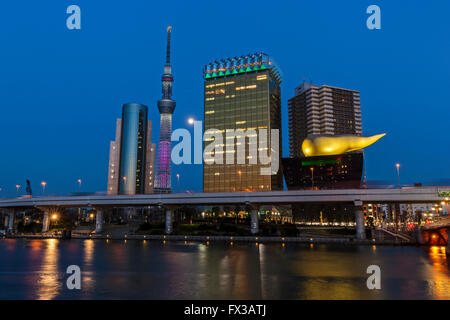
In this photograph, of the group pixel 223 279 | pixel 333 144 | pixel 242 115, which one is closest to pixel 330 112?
pixel 242 115

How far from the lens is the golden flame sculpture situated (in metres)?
72.6

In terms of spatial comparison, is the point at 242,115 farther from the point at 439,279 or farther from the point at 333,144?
the point at 439,279

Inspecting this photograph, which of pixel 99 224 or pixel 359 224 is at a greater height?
pixel 359 224

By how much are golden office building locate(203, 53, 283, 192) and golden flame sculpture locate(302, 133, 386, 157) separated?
7626 centimetres

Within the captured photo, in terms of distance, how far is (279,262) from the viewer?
30.8 m

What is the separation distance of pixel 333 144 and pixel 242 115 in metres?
89.2

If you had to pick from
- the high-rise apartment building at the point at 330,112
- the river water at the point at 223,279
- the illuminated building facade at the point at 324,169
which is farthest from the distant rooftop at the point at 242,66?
the river water at the point at 223,279

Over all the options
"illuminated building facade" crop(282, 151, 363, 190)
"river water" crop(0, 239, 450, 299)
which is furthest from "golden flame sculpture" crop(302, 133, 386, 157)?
"river water" crop(0, 239, 450, 299)

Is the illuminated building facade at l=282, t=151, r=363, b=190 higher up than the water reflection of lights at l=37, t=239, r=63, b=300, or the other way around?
the illuminated building facade at l=282, t=151, r=363, b=190

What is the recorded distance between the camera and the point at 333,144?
74.4m

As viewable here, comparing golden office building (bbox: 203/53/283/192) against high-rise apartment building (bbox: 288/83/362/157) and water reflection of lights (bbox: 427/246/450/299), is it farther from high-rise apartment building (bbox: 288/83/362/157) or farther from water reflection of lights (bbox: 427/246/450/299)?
water reflection of lights (bbox: 427/246/450/299)

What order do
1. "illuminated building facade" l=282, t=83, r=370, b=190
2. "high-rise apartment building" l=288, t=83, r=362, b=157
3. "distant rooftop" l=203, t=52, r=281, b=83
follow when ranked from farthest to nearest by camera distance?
"high-rise apartment building" l=288, t=83, r=362, b=157
"distant rooftop" l=203, t=52, r=281, b=83
"illuminated building facade" l=282, t=83, r=370, b=190

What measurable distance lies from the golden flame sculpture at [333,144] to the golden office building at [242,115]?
7626 centimetres
